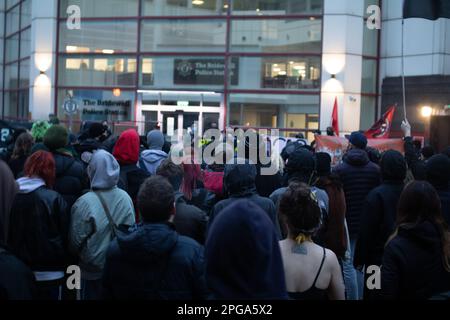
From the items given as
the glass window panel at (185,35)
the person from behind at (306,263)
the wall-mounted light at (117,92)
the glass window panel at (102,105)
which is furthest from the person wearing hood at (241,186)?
the wall-mounted light at (117,92)

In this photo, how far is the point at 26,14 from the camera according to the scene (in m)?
28.1

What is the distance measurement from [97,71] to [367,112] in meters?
10.3

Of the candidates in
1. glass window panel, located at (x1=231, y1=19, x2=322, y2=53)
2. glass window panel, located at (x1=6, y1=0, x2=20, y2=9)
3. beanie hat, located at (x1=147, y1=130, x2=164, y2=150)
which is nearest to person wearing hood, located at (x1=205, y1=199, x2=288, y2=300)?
beanie hat, located at (x1=147, y1=130, x2=164, y2=150)

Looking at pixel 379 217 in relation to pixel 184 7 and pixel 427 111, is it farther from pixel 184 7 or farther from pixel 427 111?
pixel 184 7

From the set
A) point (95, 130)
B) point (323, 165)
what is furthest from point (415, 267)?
point (95, 130)

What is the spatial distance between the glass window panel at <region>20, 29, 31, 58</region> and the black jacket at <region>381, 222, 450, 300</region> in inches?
981

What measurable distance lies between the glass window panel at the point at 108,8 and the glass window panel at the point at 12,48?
5992mm

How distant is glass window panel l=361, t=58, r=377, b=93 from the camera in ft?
73.0

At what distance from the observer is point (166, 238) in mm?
3650
